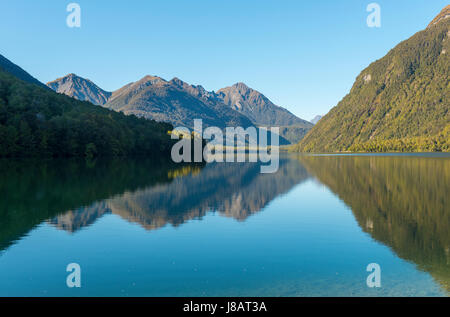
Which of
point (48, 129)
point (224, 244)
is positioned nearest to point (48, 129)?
point (48, 129)

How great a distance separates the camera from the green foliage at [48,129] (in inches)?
4065

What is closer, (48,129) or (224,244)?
(224,244)

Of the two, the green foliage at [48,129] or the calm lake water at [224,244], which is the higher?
the green foliage at [48,129]

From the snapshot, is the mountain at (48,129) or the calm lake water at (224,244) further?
the mountain at (48,129)

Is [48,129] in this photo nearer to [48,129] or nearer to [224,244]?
[48,129]

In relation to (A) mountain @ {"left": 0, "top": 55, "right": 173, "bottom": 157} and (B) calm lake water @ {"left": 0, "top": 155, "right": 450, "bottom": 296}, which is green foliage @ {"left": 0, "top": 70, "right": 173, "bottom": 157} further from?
(B) calm lake water @ {"left": 0, "top": 155, "right": 450, "bottom": 296}

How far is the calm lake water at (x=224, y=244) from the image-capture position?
1192 cm

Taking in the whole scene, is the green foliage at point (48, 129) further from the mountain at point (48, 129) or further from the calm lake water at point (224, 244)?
the calm lake water at point (224, 244)

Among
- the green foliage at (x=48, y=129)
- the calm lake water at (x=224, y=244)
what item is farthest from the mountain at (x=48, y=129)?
the calm lake water at (x=224, y=244)

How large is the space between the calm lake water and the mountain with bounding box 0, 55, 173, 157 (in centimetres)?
8049

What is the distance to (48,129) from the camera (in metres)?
109

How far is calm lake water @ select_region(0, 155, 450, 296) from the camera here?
11.9 meters

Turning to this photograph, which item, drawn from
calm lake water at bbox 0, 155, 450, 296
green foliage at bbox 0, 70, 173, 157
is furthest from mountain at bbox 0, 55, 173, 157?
calm lake water at bbox 0, 155, 450, 296

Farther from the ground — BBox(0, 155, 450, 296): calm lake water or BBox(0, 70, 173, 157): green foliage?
BBox(0, 70, 173, 157): green foliage
